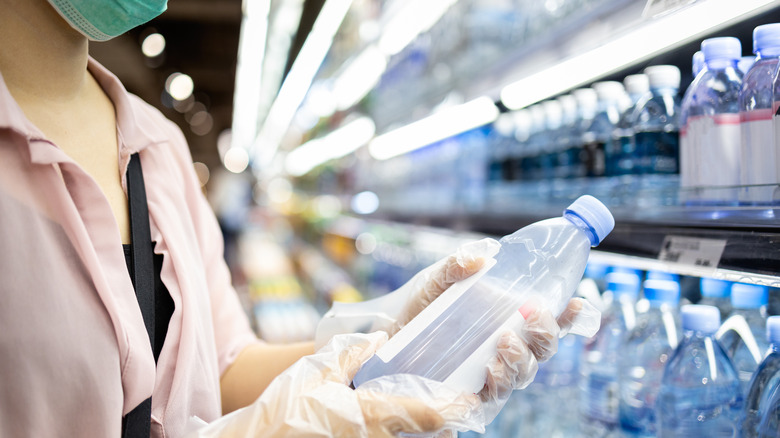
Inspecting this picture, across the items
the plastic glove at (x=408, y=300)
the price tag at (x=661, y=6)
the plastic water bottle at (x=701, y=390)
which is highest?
the price tag at (x=661, y=6)

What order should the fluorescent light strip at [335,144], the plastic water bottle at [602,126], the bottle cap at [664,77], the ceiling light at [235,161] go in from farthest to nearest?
the ceiling light at [235,161]
the fluorescent light strip at [335,144]
the plastic water bottle at [602,126]
the bottle cap at [664,77]

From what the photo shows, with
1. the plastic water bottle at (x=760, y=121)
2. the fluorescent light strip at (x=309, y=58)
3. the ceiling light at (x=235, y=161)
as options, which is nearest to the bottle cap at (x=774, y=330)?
the plastic water bottle at (x=760, y=121)

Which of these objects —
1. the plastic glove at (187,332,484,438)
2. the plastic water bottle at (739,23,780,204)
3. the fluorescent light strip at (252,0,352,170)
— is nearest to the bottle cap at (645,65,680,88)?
the plastic water bottle at (739,23,780,204)

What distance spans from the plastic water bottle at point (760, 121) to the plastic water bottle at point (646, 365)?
319mm

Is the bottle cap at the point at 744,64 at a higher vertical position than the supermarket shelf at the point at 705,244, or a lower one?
higher

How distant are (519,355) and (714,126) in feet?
2.01

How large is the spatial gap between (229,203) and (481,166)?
12.2 metres

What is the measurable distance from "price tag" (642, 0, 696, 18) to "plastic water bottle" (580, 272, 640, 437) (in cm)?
60

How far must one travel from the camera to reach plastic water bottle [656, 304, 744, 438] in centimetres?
111

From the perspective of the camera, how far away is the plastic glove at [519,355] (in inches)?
34.1

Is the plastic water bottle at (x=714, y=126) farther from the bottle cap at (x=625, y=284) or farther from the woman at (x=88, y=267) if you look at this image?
the woman at (x=88, y=267)

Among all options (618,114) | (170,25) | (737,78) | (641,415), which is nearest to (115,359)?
(641,415)

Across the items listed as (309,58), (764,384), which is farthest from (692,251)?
(309,58)

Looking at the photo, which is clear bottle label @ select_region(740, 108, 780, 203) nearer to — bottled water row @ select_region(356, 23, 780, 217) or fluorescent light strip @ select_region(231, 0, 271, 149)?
bottled water row @ select_region(356, 23, 780, 217)
